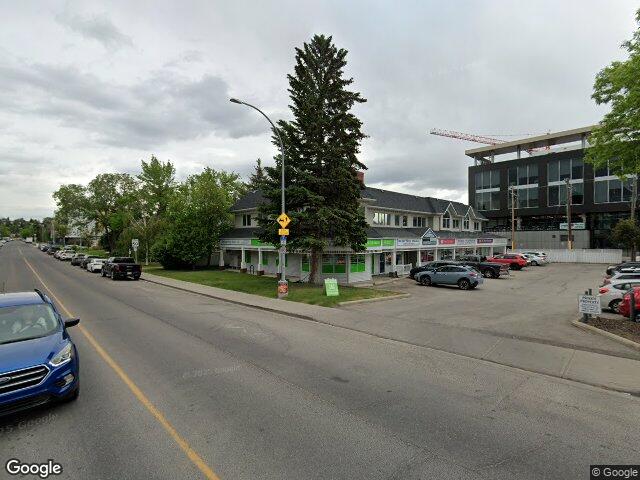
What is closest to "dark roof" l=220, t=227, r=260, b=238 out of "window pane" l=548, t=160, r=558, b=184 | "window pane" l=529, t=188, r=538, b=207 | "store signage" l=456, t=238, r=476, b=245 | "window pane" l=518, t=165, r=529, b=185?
"store signage" l=456, t=238, r=476, b=245

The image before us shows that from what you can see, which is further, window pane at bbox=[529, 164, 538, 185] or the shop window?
window pane at bbox=[529, 164, 538, 185]

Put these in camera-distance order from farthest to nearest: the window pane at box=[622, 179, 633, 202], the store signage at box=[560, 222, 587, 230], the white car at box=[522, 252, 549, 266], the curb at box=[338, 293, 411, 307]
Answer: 1. the store signage at box=[560, 222, 587, 230]
2. the window pane at box=[622, 179, 633, 202]
3. the white car at box=[522, 252, 549, 266]
4. the curb at box=[338, 293, 411, 307]

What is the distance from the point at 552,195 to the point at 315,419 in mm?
72694

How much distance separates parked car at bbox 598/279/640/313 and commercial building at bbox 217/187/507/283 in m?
13.6

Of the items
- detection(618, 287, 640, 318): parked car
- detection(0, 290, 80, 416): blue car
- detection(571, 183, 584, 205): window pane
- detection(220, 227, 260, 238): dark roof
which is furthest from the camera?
detection(571, 183, 584, 205): window pane

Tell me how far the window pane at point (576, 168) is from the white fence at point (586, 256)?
18.6 metres

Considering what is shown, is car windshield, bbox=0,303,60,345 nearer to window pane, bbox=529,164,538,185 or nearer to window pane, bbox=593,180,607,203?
window pane, bbox=593,180,607,203

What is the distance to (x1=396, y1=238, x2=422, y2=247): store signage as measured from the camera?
29.7 m

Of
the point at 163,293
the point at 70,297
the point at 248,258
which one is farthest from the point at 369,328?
the point at 248,258

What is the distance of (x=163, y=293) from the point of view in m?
21.1

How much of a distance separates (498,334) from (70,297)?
1944 centimetres

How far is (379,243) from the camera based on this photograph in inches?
1070

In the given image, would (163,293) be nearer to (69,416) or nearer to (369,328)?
(369,328)
